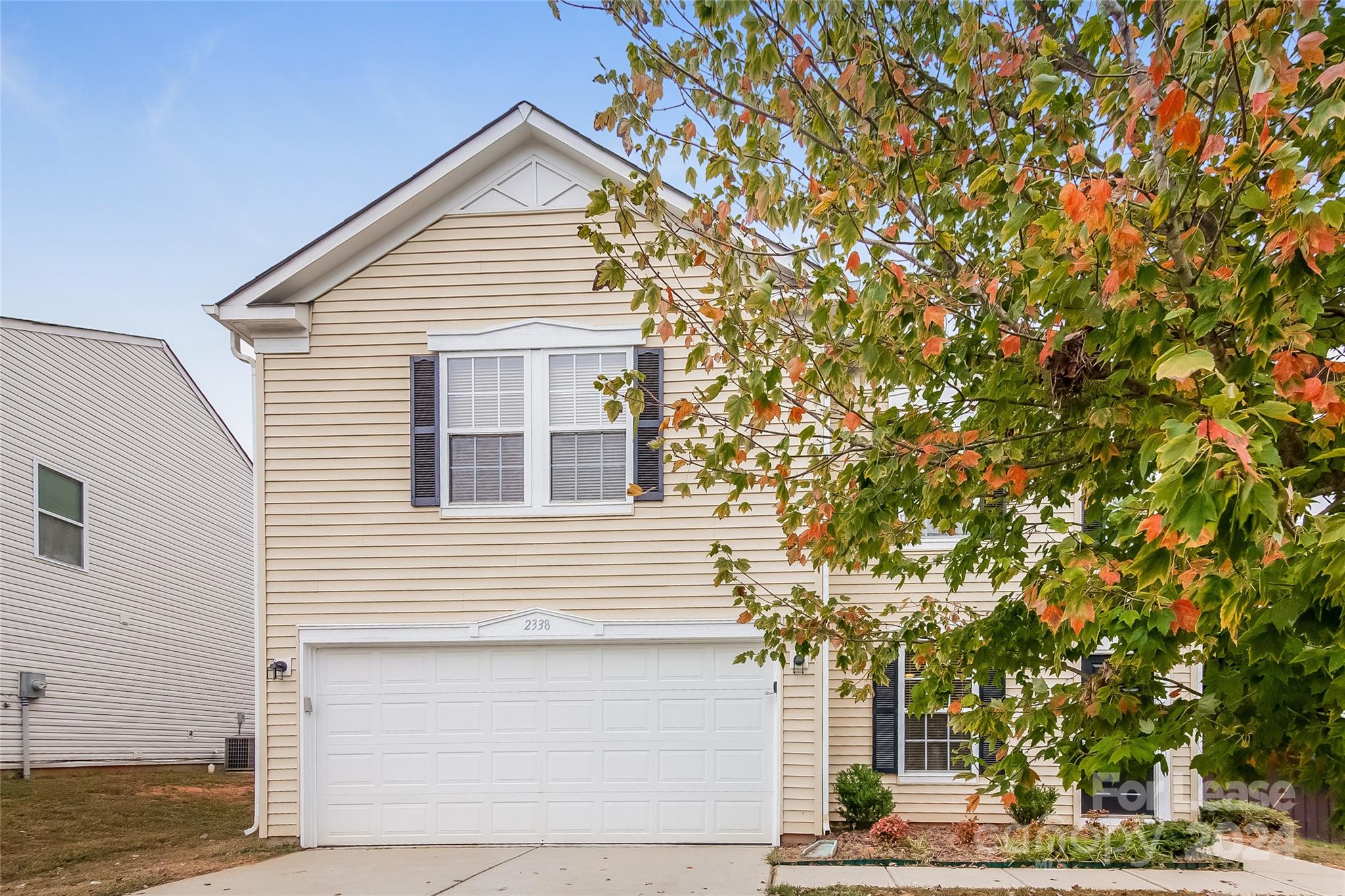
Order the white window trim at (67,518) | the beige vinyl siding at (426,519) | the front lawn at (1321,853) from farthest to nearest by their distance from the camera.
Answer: the white window trim at (67,518) → the beige vinyl siding at (426,519) → the front lawn at (1321,853)

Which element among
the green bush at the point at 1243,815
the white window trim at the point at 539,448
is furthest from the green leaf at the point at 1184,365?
the green bush at the point at 1243,815

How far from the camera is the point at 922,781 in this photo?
10.2 metres

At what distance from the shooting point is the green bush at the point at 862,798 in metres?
9.61

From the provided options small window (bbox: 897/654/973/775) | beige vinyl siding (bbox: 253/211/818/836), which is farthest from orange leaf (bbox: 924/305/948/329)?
small window (bbox: 897/654/973/775)

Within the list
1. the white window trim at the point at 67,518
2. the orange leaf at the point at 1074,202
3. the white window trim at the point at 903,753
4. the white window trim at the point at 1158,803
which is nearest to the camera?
the orange leaf at the point at 1074,202

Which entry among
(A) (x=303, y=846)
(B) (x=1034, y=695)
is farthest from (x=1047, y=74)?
(A) (x=303, y=846)

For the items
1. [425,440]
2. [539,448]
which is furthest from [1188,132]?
[425,440]

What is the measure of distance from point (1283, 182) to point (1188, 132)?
0.29 meters

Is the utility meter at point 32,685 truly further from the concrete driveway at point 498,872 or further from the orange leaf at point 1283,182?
the orange leaf at point 1283,182

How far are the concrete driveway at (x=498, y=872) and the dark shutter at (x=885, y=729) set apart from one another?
8.08ft

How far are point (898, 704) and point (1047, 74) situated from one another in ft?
28.9

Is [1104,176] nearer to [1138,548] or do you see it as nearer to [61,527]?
[1138,548]

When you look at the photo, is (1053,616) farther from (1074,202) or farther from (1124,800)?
(1124,800)

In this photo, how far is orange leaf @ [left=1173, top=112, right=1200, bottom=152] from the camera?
233cm
